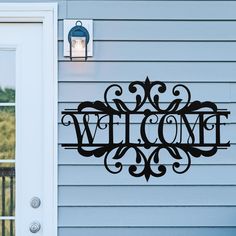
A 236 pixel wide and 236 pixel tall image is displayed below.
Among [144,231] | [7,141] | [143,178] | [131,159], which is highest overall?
[7,141]

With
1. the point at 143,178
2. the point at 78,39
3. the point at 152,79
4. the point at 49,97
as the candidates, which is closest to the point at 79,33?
the point at 78,39

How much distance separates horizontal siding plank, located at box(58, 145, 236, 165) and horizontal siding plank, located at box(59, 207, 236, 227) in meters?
0.28

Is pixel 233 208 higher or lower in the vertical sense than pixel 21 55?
lower

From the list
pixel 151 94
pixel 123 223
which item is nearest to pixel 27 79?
pixel 151 94

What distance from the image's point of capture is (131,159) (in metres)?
4.20

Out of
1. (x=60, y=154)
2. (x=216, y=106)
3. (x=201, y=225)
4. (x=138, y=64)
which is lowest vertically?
(x=201, y=225)

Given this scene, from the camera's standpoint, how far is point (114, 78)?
13.8ft

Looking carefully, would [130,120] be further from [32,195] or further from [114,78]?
[32,195]

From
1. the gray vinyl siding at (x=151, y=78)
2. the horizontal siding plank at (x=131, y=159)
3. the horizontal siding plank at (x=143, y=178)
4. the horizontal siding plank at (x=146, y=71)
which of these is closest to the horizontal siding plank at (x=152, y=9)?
the gray vinyl siding at (x=151, y=78)

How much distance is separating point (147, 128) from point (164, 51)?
1.60 ft

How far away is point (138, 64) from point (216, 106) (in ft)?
1.80

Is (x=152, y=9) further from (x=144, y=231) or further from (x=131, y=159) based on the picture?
(x=144, y=231)

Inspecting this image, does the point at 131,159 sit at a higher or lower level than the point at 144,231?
higher

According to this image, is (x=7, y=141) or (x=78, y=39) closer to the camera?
(x=78, y=39)
